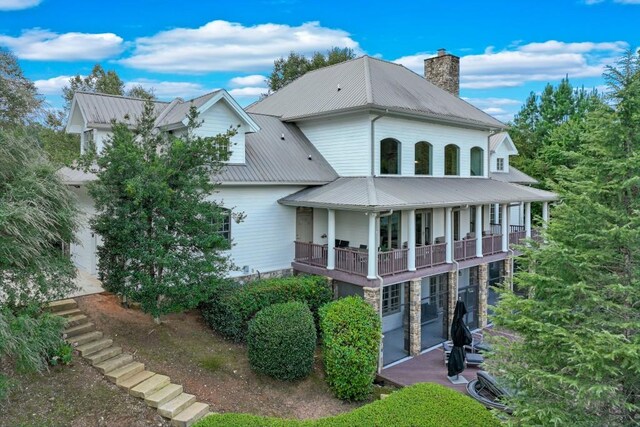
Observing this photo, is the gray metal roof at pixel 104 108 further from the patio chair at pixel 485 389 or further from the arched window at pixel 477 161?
the arched window at pixel 477 161

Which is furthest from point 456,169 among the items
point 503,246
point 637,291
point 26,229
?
point 26,229

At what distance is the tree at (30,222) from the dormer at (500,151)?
85.8ft

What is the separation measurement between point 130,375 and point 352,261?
775 centimetres

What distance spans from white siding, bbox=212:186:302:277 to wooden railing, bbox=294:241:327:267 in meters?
0.44

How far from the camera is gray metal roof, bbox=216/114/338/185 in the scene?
52.6 ft

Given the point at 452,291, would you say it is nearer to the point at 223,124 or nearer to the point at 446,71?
the point at 223,124

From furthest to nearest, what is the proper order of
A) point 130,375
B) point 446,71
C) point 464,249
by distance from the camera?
point 446,71 < point 464,249 < point 130,375

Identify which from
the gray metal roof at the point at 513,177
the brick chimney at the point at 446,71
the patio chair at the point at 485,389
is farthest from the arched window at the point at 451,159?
the patio chair at the point at 485,389

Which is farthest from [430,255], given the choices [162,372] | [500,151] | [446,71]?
[500,151]

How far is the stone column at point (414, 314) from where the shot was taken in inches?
620

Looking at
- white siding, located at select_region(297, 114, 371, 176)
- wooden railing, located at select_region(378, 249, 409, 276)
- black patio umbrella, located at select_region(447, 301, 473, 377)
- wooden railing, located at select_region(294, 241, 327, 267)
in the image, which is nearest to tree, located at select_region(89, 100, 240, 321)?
wooden railing, located at select_region(294, 241, 327, 267)

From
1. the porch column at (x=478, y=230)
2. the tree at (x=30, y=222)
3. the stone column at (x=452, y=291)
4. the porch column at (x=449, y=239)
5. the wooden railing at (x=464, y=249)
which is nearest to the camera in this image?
the tree at (x=30, y=222)

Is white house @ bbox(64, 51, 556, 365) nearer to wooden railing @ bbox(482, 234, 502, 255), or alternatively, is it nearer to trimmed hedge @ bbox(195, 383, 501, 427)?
wooden railing @ bbox(482, 234, 502, 255)

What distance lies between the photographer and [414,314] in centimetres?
1573
